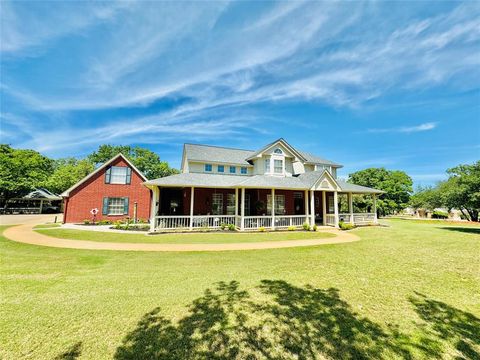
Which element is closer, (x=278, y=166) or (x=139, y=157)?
(x=278, y=166)

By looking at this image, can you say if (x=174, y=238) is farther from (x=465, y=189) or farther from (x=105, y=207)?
(x=465, y=189)

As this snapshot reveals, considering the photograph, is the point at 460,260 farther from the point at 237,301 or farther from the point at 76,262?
the point at 76,262

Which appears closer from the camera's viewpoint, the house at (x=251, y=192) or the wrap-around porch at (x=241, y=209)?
the wrap-around porch at (x=241, y=209)

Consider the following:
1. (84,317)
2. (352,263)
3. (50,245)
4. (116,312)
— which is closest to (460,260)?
(352,263)

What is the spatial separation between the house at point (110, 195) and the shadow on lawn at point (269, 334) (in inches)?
780

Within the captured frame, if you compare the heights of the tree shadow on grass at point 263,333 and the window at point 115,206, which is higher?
the window at point 115,206

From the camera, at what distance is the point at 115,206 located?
845 inches

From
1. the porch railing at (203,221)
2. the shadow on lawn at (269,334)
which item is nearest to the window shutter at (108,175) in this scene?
the porch railing at (203,221)

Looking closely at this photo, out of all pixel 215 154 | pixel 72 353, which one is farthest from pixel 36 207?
pixel 72 353

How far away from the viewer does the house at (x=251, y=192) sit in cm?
1703

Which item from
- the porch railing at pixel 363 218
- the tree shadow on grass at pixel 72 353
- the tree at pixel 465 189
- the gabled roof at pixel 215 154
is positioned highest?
the gabled roof at pixel 215 154

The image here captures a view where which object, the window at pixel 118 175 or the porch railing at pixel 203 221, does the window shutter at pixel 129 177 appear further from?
the porch railing at pixel 203 221

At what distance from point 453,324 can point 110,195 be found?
24067mm

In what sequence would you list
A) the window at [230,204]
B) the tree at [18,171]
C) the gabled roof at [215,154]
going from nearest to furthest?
the window at [230,204] < the gabled roof at [215,154] < the tree at [18,171]
